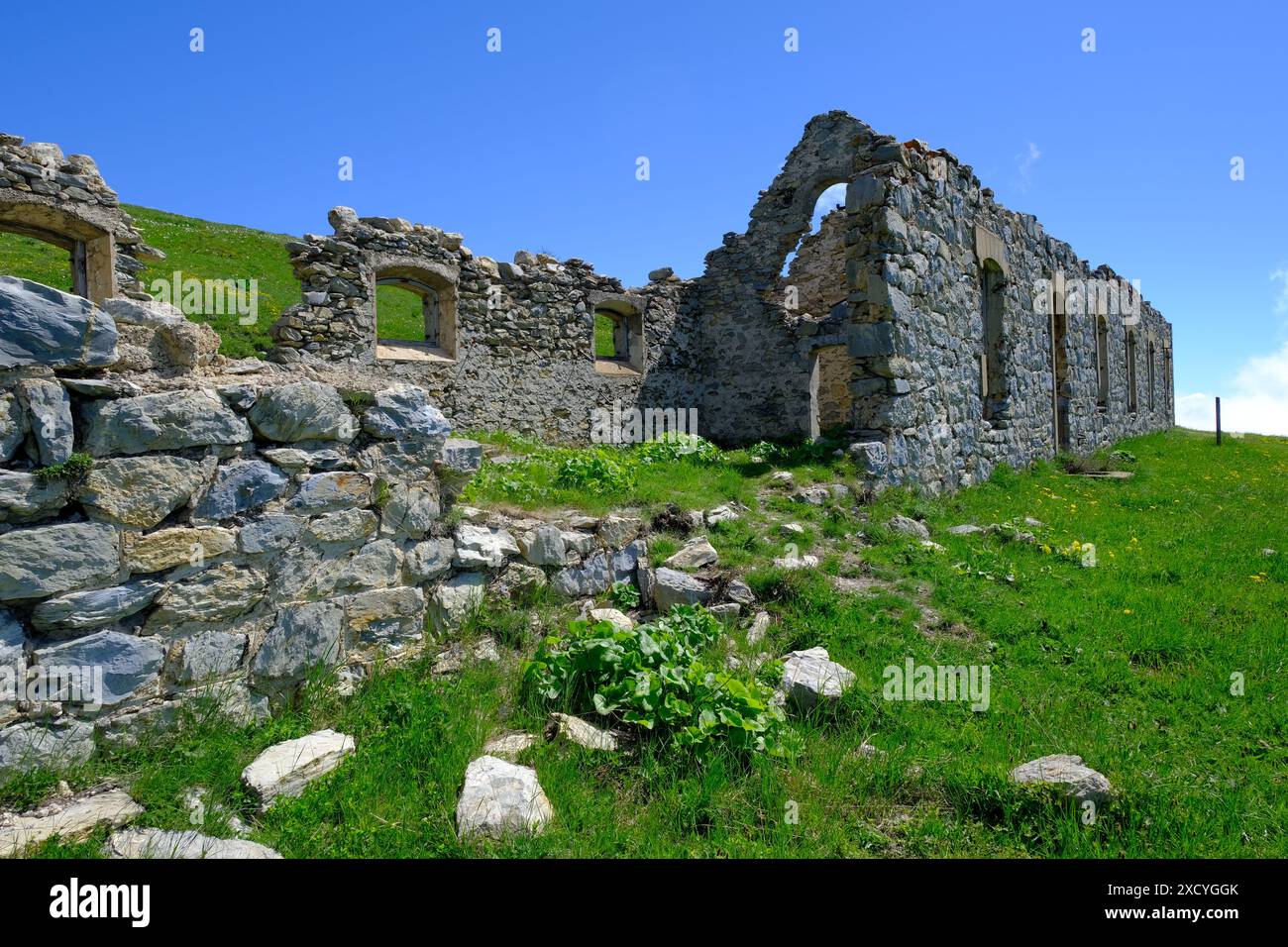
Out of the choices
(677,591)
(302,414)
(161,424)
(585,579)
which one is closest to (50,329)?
(161,424)

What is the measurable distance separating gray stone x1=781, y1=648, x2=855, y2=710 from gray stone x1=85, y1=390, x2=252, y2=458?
3.24 m

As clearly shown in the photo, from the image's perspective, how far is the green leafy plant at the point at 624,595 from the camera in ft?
17.1

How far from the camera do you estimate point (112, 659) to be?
3143mm

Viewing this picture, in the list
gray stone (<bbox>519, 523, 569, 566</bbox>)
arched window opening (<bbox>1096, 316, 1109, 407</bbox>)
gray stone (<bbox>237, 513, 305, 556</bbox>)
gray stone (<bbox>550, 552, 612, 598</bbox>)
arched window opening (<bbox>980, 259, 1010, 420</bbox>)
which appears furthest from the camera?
arched window opening (<bbox>1096, 316, 1109, 407</bbox>)

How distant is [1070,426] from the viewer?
14727mm

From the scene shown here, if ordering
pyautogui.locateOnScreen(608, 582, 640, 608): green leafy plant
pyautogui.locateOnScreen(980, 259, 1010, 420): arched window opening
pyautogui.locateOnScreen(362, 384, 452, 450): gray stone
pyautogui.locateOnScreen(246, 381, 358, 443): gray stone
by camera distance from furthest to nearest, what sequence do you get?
pyautogui.locateOnScreen(980, 259, 1010, 420): arched window opening < pyautogui.locateOnScreen(608, 582, 640, 608): green leafy plant < pyautogui.locateOnScreen(362, 384, 452, 450): gray stone < pyautogui.locateOnScreen(246, 381, 358, 443): gray stone

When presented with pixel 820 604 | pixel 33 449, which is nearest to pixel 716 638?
pixel 820 604

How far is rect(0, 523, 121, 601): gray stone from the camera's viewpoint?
2.84m

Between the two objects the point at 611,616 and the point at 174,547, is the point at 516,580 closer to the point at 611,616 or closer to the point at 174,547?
the point at 611,616

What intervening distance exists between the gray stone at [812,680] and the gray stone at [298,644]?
257 cm

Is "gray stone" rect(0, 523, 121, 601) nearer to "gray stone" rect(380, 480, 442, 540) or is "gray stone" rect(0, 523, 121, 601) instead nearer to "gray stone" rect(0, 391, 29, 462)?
"gray stone" rect(0, 391, 29, 462)

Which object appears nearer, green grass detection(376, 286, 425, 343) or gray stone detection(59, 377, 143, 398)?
gray stone detection(59, 377, 143, 398)
